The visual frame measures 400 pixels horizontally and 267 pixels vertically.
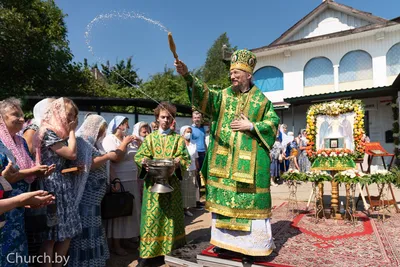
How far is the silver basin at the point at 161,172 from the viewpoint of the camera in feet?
11.6

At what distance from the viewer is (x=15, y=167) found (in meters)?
2.41

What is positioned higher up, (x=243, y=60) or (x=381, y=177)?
(x=243, y=60)

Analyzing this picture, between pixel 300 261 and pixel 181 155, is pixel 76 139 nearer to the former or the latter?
pixel 181 155

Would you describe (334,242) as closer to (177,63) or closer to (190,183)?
(190,183)

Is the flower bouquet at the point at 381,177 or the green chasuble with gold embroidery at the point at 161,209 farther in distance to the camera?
the flower bouquet at the point at 381,177

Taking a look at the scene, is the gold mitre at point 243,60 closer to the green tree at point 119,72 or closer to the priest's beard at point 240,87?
the priest's beard at point 240,87

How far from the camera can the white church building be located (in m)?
14.0

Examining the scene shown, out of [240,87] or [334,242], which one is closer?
[240,87]

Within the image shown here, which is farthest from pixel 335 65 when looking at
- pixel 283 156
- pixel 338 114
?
pixel 338 114

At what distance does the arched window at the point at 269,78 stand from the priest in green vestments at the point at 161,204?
1406cm

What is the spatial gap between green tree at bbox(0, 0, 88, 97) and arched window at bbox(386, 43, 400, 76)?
14.8 meters

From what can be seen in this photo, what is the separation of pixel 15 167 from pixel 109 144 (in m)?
1.88

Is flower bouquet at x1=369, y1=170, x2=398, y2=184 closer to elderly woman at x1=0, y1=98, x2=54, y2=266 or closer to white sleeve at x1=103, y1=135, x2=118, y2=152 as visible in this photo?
white sleeve at x1=103, y1=135, x2=118, y2=152

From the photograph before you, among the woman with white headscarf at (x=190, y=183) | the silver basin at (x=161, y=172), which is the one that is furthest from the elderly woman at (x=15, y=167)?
the woman with white headscarf at (x=190, y=183)
